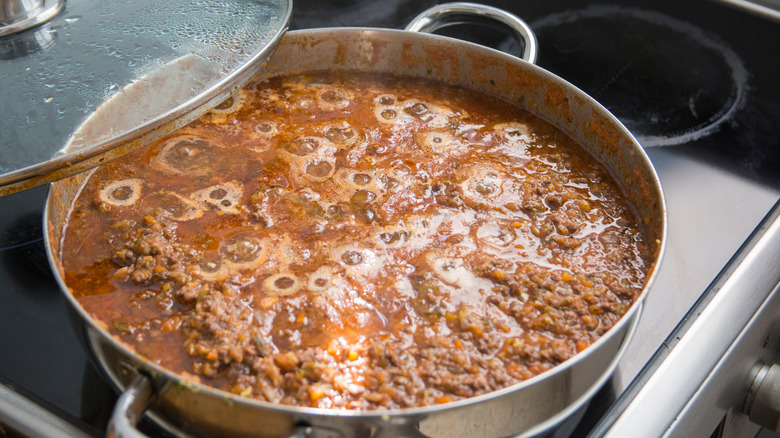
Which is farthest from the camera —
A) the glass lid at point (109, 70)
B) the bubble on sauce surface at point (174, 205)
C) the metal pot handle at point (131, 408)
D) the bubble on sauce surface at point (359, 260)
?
the bubble on sauce surface at point (174, 205)

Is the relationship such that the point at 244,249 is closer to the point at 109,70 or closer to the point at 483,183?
the point at 109,70

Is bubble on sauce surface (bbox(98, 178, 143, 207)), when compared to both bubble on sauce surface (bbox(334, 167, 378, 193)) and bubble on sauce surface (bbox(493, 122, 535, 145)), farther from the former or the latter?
bubble on sauce surface (bbox(493, 122, 535, 145))

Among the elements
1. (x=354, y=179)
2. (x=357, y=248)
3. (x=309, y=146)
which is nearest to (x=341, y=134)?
(x=309, y=146)

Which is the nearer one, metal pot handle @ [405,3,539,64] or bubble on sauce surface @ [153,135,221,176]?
bubble on sauce surface @ [153,135,221,176]

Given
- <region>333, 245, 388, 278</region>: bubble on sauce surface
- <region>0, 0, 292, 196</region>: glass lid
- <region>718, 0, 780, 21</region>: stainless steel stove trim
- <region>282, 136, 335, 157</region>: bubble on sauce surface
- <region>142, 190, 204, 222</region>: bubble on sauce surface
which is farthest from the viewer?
<region>718, 0, 780, 21</region>: stainless steel stove trim

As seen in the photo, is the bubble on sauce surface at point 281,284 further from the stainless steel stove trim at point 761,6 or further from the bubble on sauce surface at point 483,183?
the stainless steel stove trim at point 761,6

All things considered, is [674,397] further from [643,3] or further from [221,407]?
[643,3]

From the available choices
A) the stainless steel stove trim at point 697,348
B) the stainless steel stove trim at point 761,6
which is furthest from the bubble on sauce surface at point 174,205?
the stainless steel stove trim at point 761,6

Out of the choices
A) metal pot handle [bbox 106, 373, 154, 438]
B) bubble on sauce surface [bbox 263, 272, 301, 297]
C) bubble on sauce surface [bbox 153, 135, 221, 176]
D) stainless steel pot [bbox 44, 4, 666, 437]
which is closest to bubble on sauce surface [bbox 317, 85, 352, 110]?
stainless steel pot [bbox 44, 4, 666, 437]
